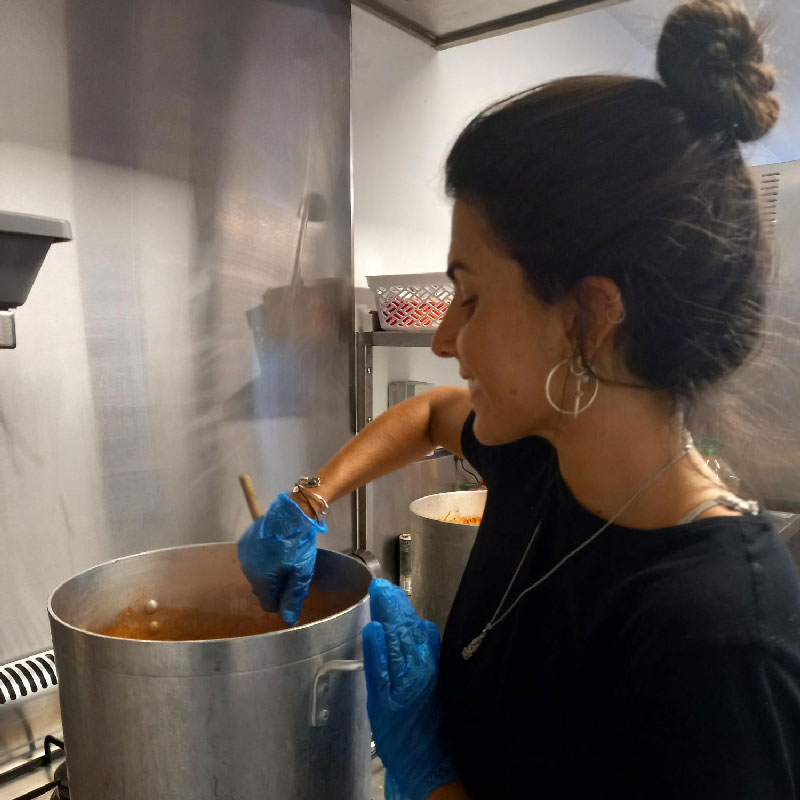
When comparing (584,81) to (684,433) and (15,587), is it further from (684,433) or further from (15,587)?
(15,587)

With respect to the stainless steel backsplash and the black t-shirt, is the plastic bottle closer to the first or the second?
the black t-shirt

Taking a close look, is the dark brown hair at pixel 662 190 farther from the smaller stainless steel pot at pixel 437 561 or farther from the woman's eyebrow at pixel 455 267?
the smaller stainless steel pot at pixel 437 561

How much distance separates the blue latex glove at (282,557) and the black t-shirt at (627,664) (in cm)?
21

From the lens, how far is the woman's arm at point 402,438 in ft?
3.59

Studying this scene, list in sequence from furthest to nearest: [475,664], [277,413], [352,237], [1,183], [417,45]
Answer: [417,45] → [352,237] → [277,413] → [1,183] → [475,664]

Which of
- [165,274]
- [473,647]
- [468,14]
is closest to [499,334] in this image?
[473,647]

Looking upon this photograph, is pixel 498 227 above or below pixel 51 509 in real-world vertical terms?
above

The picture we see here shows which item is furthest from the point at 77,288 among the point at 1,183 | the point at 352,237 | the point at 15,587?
the point at 352,237

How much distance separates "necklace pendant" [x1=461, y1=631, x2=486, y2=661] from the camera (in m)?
0.74

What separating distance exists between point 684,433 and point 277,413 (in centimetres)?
90

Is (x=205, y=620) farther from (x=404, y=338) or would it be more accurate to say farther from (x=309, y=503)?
(x=404, y=338)

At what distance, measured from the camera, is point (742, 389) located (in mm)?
635

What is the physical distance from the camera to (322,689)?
2.22 ft

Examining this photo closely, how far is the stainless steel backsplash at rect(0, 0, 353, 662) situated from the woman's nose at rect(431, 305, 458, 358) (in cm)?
64
